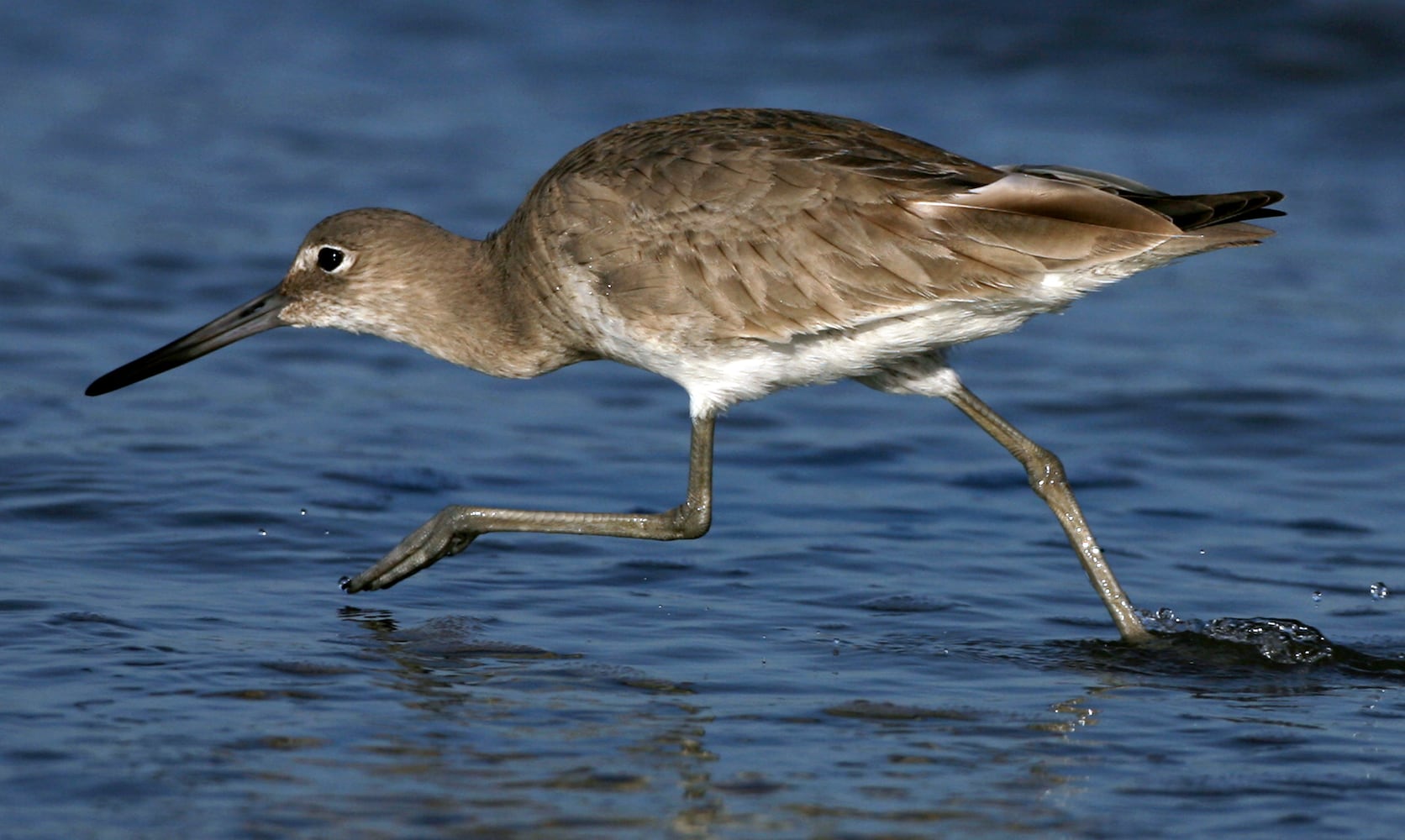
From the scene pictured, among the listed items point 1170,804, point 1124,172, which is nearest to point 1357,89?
point 1124,172

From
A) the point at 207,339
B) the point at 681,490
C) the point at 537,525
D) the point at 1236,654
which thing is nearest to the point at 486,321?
the point at 537,525

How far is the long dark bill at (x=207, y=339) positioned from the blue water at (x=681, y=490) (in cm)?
48

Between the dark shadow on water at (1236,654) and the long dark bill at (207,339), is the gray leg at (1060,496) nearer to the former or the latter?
the dark shadow on water at (1236,654)

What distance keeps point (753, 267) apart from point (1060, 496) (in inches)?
57.2

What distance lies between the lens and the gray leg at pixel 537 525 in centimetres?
685

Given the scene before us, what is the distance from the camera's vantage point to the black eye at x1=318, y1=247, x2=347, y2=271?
7348mm

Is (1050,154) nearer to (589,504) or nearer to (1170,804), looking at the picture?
(589,504)

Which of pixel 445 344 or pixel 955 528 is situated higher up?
pixel 445 344

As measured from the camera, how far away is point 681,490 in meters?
8.41

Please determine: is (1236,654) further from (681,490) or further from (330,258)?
(330,258)

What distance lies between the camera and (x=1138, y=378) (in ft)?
32.8

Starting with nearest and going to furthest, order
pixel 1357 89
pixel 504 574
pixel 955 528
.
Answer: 1. pixel 504 574
2. pixel 955 528
3. pixel 1357 89

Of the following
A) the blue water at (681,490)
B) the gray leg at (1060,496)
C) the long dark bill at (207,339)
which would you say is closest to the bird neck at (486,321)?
the long dark bill at (207,339)

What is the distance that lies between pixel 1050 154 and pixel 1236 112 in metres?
1.94
